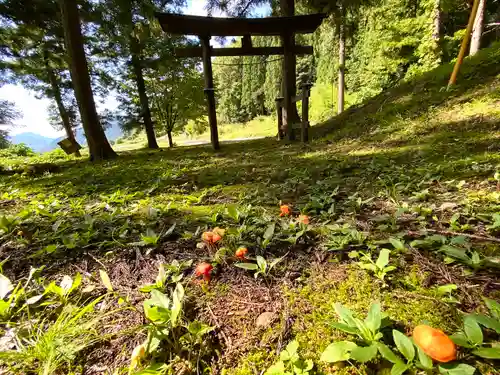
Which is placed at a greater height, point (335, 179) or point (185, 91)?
point (185, 91)

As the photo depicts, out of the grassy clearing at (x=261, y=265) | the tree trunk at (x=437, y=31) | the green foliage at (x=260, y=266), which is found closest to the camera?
the grassy clearing at (x=261, y=265)

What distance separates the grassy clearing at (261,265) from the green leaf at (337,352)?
41 millimetres

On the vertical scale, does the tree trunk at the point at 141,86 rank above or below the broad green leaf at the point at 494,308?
above

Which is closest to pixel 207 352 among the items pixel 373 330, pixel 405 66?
pixel 373 330

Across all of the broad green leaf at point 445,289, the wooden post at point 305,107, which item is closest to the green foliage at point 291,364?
the broad green leaf at point 445,289

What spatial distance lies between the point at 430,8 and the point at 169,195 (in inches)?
576

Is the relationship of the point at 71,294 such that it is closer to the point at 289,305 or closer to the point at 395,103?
the point at 289,305

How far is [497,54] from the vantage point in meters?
5.84

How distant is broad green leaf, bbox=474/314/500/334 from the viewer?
807 millimetres

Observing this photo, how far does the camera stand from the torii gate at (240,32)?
22.2ft

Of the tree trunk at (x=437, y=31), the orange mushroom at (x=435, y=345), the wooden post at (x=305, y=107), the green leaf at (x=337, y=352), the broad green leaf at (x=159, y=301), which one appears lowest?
the green leaf at (x=337, y=352)

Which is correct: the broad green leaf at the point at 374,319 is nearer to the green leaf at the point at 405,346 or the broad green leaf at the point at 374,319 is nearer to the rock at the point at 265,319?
the green leaf at the point at 405,346

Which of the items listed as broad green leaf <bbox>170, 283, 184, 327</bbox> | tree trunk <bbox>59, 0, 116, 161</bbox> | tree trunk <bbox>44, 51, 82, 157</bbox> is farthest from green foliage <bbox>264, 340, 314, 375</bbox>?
tree trunk <bbox>44, 51, 82, 157</bbox>

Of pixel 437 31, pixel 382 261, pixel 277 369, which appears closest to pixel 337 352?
pixel 277 369
